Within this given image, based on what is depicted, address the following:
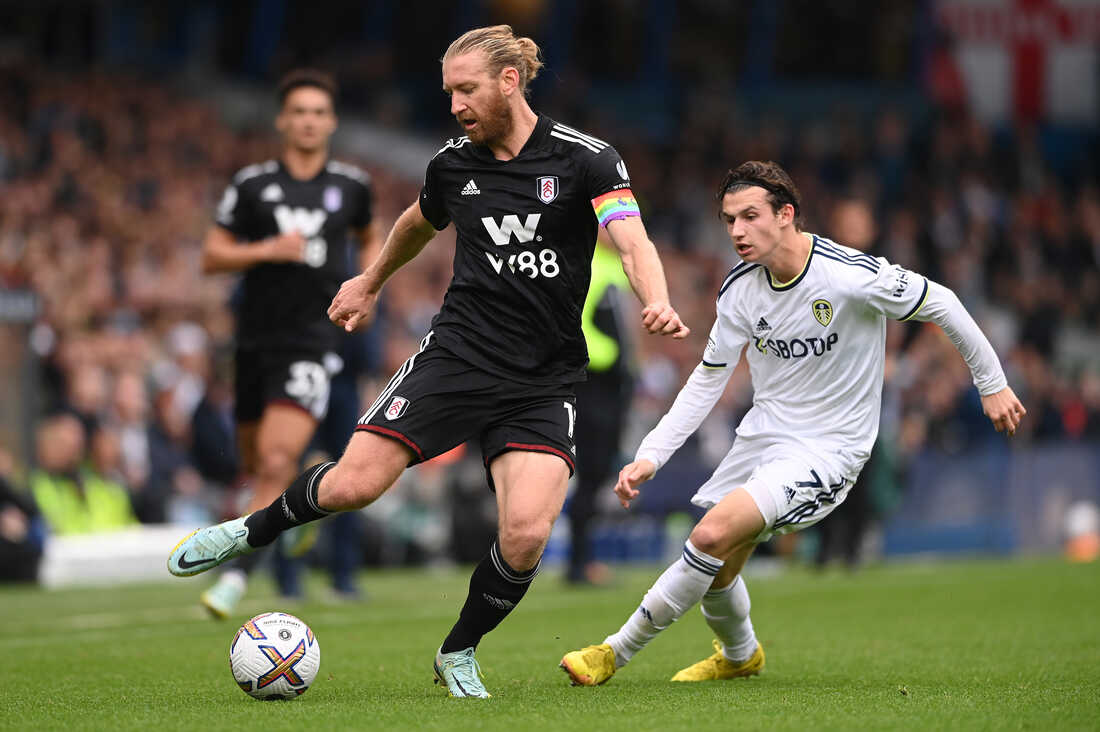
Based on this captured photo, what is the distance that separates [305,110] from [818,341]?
3.90 meters

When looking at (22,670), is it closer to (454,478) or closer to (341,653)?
(341,653)

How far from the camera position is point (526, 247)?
6.02 metres

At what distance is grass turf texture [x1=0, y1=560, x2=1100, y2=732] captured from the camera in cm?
527

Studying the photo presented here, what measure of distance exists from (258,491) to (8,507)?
450 cm

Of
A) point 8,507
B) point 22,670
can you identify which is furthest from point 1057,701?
point 8,507

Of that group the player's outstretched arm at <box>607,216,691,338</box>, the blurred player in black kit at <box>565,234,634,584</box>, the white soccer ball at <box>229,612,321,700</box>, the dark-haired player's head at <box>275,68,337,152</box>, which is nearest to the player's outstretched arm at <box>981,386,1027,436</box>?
the player's outstretched arm at <box>607,216,691,338</box>

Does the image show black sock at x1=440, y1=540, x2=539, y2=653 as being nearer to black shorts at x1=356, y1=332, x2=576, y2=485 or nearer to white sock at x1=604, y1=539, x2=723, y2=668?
black shorts at x1=356, y1=332, x2=576, y2=485

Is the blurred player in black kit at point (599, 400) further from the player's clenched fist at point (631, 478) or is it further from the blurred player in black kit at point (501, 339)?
the player's clenched fist at point (631, 478)

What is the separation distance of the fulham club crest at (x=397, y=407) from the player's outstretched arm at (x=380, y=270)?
49cm

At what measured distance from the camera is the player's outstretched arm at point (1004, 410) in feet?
20.3

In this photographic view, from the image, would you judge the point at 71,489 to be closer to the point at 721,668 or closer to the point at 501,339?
the point at 721,668

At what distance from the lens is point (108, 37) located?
89.1 ft

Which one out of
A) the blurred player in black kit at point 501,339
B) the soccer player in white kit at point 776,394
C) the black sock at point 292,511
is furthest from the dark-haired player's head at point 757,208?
the black sock at point 292,511

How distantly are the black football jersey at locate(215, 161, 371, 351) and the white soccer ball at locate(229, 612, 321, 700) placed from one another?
10.5 ft
